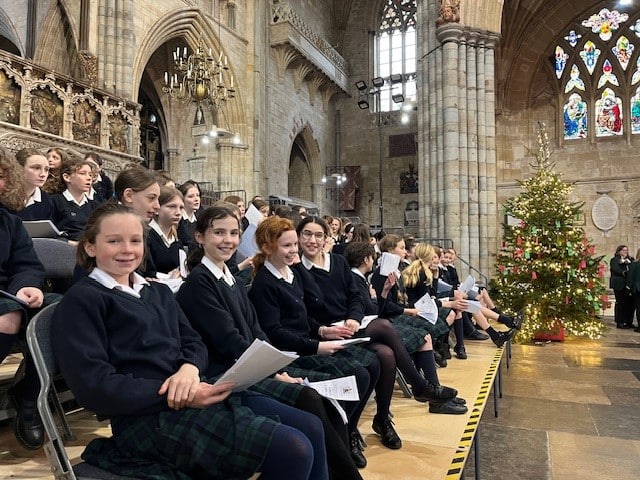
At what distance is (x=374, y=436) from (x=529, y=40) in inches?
704

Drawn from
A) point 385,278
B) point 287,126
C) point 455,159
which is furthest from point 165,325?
point 287,126

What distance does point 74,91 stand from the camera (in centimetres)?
977

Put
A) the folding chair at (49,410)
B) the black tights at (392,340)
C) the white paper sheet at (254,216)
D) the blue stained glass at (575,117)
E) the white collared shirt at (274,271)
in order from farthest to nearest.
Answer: the blue stained glass at (575,117) < the white paper sheet at (254,216) < the black tights at (392,340) < the white collared shirt at (274,271) < the folding chair at (49,410)

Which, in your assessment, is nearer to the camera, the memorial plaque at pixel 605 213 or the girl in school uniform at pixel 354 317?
the girl in school uniform at pixel 354 317

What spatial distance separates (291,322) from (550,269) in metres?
6.22

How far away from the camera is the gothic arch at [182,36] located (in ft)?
38.4

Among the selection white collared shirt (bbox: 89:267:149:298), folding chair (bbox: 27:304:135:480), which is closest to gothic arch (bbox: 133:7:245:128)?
white collared shirt (bbox: 89:267:149:298)

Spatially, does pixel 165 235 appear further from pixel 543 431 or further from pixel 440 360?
pixel 440 360

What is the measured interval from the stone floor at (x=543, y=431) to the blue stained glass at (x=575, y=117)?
13.0m

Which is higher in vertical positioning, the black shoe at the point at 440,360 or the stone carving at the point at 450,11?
the stone carving at the point at 450,11

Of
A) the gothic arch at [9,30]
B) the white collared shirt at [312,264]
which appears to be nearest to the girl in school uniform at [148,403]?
the white collared shirt at [312,264]

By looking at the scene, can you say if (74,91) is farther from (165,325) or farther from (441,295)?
(165,325)

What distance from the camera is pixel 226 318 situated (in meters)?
2.04

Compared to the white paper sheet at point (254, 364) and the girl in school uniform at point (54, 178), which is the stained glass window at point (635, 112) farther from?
the white paper sheet at point (254, 364)
